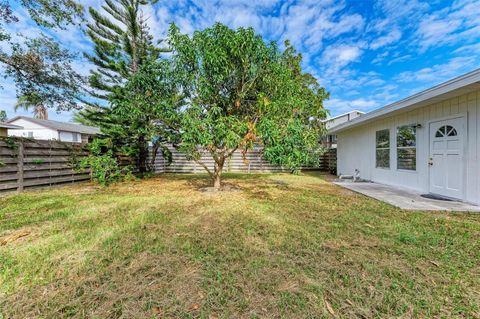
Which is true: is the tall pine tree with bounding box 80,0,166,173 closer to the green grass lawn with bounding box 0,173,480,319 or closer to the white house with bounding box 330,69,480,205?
the green grass lawn with bounding box 0,173,480,319

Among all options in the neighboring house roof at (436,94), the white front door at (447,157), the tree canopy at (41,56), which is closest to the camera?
the neighboring house roof at (436,94)

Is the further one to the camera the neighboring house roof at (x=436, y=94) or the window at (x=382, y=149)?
the window at (x=382, y=149)

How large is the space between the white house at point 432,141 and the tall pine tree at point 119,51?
29.0 feet

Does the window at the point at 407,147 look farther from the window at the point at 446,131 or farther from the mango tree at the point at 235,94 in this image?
the mango tree at the point at 235,94

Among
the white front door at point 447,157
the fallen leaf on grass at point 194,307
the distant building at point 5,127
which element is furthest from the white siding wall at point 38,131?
the white front door at point 447,157

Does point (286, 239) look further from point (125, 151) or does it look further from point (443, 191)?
point (125, 151)

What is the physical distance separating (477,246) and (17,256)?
5194 millimetres

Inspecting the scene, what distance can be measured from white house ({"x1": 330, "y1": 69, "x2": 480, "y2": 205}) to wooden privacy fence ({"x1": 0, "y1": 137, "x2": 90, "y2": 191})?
10165 millimetres

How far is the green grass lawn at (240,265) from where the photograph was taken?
1497 millimetres

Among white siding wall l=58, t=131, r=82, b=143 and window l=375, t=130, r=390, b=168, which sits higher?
white siding wall l=58, t=131, r=82, b=143

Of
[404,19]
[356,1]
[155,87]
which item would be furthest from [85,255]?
[404,19]

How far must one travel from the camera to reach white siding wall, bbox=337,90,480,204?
4117 millimetres

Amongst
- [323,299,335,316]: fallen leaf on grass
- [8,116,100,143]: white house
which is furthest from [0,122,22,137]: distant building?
[323,299,335,316]: fallen leaf on grass

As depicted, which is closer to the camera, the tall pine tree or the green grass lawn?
the green grass lawn
